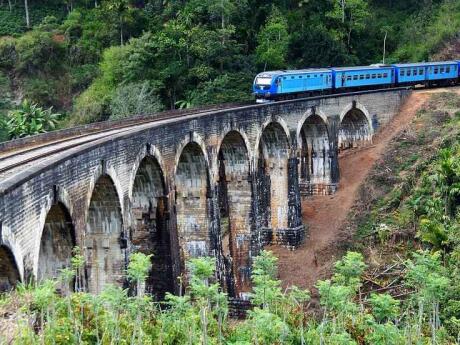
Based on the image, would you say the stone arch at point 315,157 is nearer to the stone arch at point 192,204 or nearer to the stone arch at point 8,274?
the stone arch at point 192,204

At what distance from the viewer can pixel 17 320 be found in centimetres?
1347

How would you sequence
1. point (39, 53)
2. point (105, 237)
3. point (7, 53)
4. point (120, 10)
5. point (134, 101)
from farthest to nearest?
point (7, 53) < point (39, 53) < point (120, 10) < point (134, 101) < point (105, 237)

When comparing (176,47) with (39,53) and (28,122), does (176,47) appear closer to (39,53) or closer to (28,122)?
(28,122)

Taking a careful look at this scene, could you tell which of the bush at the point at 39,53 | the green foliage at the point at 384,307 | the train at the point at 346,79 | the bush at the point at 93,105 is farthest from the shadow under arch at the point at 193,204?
the bush at the point at 39,53

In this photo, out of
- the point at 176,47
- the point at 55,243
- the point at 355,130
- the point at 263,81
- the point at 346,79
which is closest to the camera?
the point at 55,243

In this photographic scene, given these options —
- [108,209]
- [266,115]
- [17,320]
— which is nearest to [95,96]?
[266,115]

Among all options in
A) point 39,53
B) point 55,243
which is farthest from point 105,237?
point 39,53

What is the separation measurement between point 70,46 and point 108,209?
43.0 meters

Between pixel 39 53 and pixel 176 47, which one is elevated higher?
pixel 39 53

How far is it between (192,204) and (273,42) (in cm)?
3047

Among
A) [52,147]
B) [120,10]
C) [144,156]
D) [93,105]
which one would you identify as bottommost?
[144,156]

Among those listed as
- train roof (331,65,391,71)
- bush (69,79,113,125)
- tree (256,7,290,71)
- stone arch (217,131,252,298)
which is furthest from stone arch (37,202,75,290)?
tree (256,7,290,71)

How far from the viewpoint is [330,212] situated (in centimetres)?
3969

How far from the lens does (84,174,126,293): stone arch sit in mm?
22359
